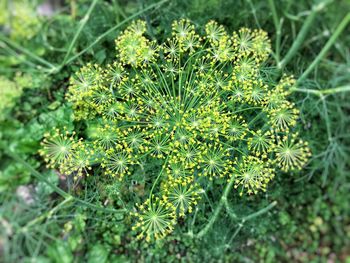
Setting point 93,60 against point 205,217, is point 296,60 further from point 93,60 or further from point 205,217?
point 93,60

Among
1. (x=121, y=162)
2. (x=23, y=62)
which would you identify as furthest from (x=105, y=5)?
(x=121, y=162)

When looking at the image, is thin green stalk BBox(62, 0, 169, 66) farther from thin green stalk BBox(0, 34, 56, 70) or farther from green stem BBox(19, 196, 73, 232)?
green stem BBox(19, 196, 73, 232)

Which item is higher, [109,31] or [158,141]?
[109,31]

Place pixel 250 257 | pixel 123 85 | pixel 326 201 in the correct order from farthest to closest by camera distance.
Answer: pixel 326 201 < pixel 250 257 < pixel 123 85

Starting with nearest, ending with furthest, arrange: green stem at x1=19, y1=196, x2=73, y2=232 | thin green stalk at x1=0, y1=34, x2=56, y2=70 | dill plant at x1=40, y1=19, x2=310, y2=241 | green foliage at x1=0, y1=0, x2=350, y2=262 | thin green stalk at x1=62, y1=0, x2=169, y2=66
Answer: green stem at x1=19, y1=196, x2=73, y2=232 < dill plant at x1=40, y1=19, x2=310, y2=241 < green foliage at x1=0, y1=0, x2=350, y2=262 < thin green stalk at x1=62, y1=0, x2=169, y2=66 < thin green stalk at x1=0, y1=34, x2=56, y2=70

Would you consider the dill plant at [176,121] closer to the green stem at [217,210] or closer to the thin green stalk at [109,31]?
the green stem at [217,210]

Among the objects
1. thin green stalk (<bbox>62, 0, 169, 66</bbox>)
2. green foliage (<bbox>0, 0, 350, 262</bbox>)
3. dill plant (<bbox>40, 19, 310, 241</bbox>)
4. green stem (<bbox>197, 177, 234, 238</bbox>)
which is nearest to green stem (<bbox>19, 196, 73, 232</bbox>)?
green foliage (<bbox>0, 0, 350, 262</bbox>)

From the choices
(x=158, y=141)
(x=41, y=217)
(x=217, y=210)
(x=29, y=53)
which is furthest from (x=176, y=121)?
(x=29, y=53)

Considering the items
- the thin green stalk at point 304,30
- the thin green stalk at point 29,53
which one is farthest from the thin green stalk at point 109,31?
the thin green stalk at point 304,30

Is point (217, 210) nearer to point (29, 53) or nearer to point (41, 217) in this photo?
point (41, 217)

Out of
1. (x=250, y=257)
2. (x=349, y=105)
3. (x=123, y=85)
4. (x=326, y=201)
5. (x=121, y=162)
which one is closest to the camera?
(x=121, y=162)

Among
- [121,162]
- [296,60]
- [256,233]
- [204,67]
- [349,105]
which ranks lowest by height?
[256,233]
